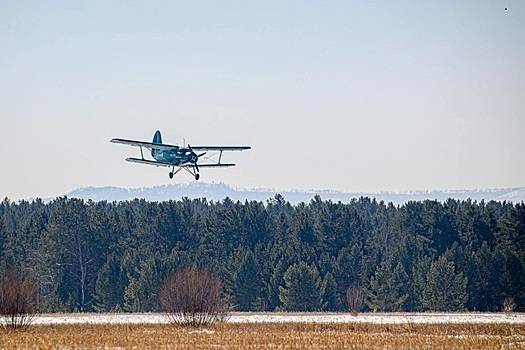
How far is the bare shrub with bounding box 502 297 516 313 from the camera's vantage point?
9231 cm

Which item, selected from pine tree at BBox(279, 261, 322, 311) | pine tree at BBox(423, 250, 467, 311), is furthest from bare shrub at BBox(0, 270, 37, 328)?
pine tree at BBox(423, 250, 467, 311)

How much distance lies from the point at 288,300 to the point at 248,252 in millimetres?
11124

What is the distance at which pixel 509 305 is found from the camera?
93750mm

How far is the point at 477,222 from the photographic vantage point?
12138 cm

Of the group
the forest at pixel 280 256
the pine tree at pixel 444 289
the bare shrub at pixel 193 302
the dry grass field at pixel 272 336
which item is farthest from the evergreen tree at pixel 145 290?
the dry grass field at pixel 272 336

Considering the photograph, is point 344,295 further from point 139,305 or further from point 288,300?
point 139,305

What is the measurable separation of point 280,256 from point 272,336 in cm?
6556

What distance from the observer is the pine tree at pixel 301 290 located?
10619cm

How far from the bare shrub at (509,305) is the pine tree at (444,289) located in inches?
163

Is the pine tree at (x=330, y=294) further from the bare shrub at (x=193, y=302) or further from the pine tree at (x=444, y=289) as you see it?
the bare shrub at (x=193, y=302)

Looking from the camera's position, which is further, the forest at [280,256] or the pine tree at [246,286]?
the pine tree at [246,286]

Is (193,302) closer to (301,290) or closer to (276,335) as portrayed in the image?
(276,335)

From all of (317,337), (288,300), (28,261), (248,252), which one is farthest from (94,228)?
(317,337)

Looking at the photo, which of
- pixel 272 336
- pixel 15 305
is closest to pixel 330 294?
pixel 15 305
